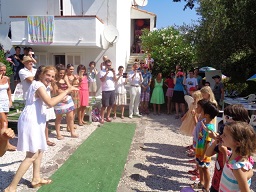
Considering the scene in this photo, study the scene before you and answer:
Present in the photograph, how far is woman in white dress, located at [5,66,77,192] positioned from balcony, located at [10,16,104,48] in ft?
23.7

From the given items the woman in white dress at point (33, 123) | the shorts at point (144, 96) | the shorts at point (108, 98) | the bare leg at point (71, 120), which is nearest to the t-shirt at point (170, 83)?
the shorts at point (144, 96)

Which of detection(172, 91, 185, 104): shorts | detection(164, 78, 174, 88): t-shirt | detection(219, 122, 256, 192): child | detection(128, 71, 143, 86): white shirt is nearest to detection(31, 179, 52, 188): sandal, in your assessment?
detection(219, 122, 256, 192): child

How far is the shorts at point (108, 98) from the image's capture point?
773 centimetres

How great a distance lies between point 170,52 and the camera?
12.4 meters

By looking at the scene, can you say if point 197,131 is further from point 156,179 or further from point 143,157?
point 143,157

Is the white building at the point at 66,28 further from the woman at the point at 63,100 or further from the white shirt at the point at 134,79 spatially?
the woman at the point at 63,100

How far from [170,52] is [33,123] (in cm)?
1013

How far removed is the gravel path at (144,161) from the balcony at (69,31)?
465 cm

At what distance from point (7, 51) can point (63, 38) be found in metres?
3.16

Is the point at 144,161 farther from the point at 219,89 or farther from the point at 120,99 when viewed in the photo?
the point at 219,89

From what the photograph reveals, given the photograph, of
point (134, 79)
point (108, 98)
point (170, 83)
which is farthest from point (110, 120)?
point (170, 83)

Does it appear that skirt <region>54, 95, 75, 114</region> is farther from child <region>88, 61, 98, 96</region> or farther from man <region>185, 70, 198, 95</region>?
man <region>185, 70, 198, 95</region>

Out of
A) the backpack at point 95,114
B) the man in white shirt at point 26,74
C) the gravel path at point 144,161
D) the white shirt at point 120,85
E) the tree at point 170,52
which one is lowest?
the gravel path at point 144,161

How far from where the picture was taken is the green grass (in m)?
3.71
